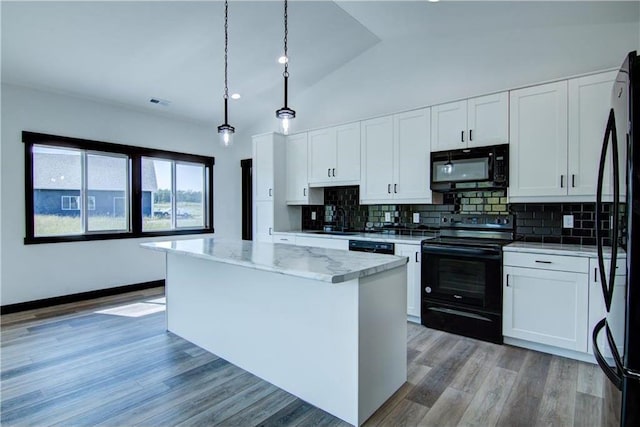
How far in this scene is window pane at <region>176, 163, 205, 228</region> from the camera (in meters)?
5.58

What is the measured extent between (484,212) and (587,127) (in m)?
1.18

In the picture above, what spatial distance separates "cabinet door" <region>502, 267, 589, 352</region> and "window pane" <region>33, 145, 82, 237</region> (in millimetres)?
5135

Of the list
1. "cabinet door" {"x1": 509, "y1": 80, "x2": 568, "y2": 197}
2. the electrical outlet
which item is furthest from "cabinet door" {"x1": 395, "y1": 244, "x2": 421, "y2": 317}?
the electrical outlet

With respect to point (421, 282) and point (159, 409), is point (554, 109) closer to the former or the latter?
point (421, 282)

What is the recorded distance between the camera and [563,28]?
3.24m

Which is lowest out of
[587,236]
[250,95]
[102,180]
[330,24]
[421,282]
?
[421,282]

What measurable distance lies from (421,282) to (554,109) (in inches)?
78.1

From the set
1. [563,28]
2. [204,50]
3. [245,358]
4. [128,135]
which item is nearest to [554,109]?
[563,28]

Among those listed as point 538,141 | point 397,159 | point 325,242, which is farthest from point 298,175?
point 538,141

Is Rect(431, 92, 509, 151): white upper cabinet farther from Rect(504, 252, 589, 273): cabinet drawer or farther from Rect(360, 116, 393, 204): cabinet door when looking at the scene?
Rect(504, 252, 589, 273): cabinet drawer

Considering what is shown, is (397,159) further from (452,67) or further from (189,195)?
(189,195)

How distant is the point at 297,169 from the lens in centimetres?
Answer: 501

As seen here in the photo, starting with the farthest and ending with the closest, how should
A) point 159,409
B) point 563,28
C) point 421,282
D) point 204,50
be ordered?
point 204,50
point 421,282
point 563,28
point 159,409

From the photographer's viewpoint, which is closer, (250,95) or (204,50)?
(204,50)
